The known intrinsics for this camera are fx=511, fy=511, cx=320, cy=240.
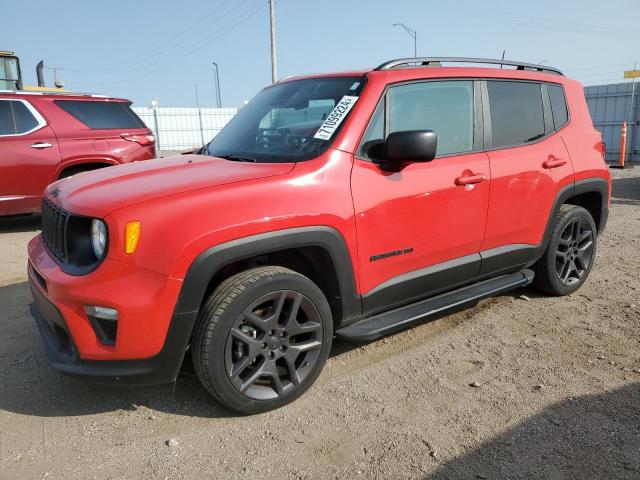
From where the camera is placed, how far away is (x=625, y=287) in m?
4.60

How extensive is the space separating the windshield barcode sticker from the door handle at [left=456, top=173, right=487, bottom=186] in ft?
2.83

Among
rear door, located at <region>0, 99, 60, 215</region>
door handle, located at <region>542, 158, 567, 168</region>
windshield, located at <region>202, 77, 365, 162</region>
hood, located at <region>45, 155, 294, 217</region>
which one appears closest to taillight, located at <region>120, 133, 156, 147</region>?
rear door, located at <region>0, 99, 60, 215</region>

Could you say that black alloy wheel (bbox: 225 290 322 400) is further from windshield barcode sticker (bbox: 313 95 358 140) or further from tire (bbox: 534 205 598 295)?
tire (bbox: 534 205 598 295)

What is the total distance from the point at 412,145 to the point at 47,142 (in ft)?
19.9

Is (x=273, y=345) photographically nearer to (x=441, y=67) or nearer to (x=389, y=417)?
(x=389, y=417)

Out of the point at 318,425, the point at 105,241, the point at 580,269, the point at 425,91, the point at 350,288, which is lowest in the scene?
the point at 318,425

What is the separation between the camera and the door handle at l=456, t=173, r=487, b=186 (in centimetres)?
330

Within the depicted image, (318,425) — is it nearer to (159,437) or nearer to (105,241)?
(159,437)

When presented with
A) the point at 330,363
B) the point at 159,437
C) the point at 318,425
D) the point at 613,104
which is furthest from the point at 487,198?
the point at 613,104

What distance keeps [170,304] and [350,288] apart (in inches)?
40.2

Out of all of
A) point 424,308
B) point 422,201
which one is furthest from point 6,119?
point 424,308

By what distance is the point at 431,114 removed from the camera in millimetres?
3320

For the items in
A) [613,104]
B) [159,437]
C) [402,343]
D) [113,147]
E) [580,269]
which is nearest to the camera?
[159,437]

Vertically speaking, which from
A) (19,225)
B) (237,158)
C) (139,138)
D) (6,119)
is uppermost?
(6,119)
